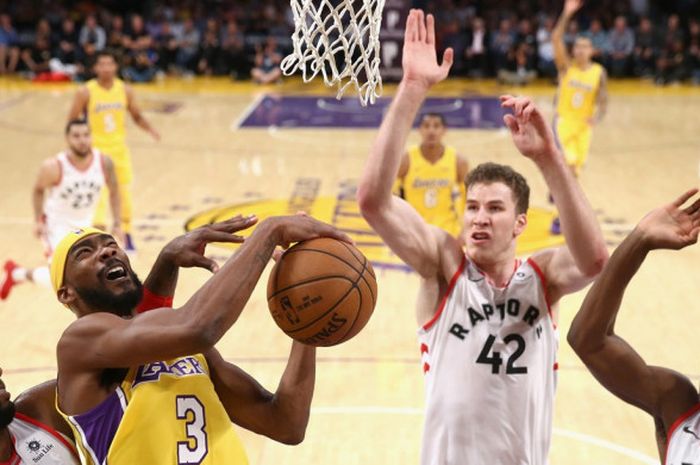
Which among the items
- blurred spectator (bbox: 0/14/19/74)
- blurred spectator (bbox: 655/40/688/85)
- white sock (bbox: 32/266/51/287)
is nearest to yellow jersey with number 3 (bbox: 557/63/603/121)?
white sock (bbox: 32/266/51/287)

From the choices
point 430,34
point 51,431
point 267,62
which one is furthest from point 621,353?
point 267,62

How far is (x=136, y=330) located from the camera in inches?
103

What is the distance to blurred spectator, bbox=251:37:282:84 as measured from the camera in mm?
21297

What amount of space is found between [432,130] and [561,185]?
481 cm

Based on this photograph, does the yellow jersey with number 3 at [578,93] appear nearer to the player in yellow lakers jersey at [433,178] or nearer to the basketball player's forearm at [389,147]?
the player in yellow lakers jersey at [433,178]

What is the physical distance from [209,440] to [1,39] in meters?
21.2

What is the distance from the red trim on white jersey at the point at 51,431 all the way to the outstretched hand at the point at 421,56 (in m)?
1.68

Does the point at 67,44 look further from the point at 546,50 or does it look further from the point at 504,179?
the point at 504,179

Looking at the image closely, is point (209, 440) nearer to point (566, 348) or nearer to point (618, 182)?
point (566, 348)

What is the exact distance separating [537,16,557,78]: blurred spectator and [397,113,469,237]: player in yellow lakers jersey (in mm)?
14049

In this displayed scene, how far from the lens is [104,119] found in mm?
9977

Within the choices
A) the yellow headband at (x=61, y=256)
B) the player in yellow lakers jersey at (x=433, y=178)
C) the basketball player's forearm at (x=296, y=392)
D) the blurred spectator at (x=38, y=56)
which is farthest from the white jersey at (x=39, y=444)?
the blurred spectator at (x=38, y=56)

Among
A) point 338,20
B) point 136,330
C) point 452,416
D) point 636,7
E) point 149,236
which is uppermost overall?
point 636,7

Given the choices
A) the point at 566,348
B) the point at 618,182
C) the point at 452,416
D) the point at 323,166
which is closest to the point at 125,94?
the point at 323,166
